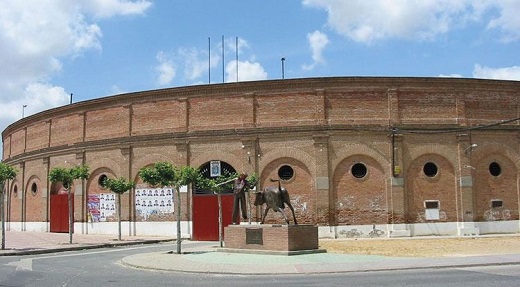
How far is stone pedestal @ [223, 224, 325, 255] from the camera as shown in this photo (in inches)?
859

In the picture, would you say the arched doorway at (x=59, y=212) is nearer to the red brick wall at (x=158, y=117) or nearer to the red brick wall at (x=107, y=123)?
the red brick wall at (x=107, y=123)

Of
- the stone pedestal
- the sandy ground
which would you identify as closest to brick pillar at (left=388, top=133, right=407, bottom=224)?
the sandy ground

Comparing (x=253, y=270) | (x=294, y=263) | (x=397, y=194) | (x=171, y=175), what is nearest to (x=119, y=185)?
(x=171, y=175)

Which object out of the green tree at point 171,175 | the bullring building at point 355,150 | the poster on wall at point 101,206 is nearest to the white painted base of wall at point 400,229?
the bullring building at point 355,150

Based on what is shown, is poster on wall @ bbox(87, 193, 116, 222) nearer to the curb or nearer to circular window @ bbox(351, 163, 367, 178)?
the curb

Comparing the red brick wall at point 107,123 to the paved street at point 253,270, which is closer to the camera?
the paved street at point 253,270

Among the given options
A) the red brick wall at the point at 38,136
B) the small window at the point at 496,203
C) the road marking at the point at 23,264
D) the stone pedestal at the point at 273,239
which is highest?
the red brick wall at the point at 38,136

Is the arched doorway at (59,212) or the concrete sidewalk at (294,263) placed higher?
the arched doorway at (59,212)

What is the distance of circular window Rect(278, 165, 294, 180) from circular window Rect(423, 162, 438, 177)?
748 cm

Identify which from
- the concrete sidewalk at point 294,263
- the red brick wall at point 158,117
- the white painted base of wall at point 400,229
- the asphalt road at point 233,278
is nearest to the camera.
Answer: the asphalt road at point 233,278

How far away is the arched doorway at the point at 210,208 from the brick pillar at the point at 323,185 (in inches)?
197

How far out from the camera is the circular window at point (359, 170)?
32.9 m

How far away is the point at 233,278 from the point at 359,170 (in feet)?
59.4

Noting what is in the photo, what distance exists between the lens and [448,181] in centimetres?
3306
